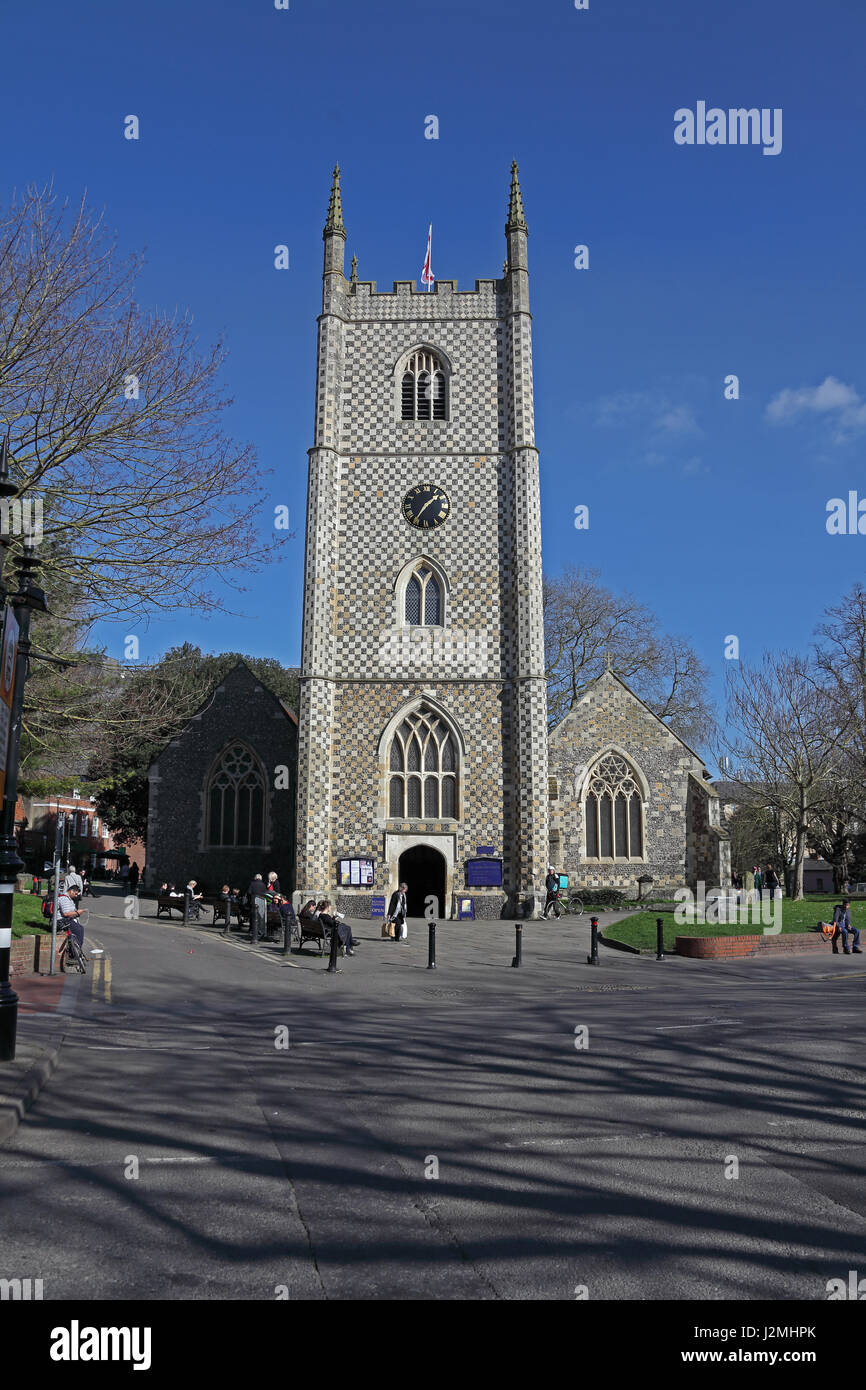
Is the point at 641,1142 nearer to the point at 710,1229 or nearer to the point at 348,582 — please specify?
the point at 710,1229

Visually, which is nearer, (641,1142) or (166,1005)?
(641,1142)

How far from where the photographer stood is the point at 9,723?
927 centimetres

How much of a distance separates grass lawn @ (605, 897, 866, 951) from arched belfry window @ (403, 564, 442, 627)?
11643 millimetres

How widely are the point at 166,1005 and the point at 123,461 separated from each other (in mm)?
7668

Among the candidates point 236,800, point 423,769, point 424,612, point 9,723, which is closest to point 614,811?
point 423,769

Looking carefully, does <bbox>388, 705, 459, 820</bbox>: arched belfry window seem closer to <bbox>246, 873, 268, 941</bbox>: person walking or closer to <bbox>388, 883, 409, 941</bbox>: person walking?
<bbox>388, 883, 409, 941</bbox>: person walking

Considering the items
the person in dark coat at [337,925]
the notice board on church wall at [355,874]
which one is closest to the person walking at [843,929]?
the person in dark coat at [337,925]

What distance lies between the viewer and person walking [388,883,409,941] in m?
24.5

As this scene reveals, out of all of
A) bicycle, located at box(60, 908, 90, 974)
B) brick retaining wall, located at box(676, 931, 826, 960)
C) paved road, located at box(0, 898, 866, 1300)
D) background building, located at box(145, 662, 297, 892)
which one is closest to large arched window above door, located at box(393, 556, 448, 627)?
background building, located at box(145, 662, 297, 892)

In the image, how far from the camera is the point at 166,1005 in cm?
1362

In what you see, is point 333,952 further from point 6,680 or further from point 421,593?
point 421,593

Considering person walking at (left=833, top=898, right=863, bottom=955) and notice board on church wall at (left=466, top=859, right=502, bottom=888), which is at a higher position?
notice board on church wall at (left=466, top=859, right=502, bottom=888)

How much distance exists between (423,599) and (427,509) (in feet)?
9.95

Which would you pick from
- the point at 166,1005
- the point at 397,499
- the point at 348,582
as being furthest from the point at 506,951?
the point at 397,499
